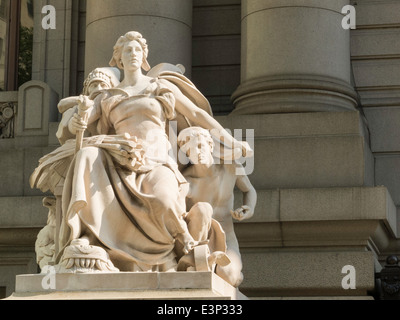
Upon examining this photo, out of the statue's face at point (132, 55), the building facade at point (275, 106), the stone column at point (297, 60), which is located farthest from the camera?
the stone column at point (297, 60)

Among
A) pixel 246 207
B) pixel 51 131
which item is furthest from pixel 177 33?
pixel 246 207

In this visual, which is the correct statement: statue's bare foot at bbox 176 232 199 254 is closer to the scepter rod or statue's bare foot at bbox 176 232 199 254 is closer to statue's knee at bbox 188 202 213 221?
statue's knee at bbox 188 202 213 221

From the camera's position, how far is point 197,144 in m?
14.6

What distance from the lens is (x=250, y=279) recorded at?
58.0 ft

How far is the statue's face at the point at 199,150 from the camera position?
14617 mm

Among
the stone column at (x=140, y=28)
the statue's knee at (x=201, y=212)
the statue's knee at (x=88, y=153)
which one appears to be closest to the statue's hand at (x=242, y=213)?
the statue's knee at (x=201, y=212)

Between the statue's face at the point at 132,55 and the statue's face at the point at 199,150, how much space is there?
1131mm

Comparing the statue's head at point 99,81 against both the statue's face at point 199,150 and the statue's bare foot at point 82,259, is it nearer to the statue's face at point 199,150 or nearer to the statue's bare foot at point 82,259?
the statue's face at point 199,150

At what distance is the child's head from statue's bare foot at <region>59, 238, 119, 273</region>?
1.99 metres

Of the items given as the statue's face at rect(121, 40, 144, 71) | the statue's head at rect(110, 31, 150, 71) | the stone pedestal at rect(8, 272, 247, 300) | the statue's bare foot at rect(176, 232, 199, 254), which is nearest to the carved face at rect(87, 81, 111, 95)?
the statue's head at rect(110, 31, 150, 71)

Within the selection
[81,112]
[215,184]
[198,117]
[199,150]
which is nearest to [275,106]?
[198,117]
